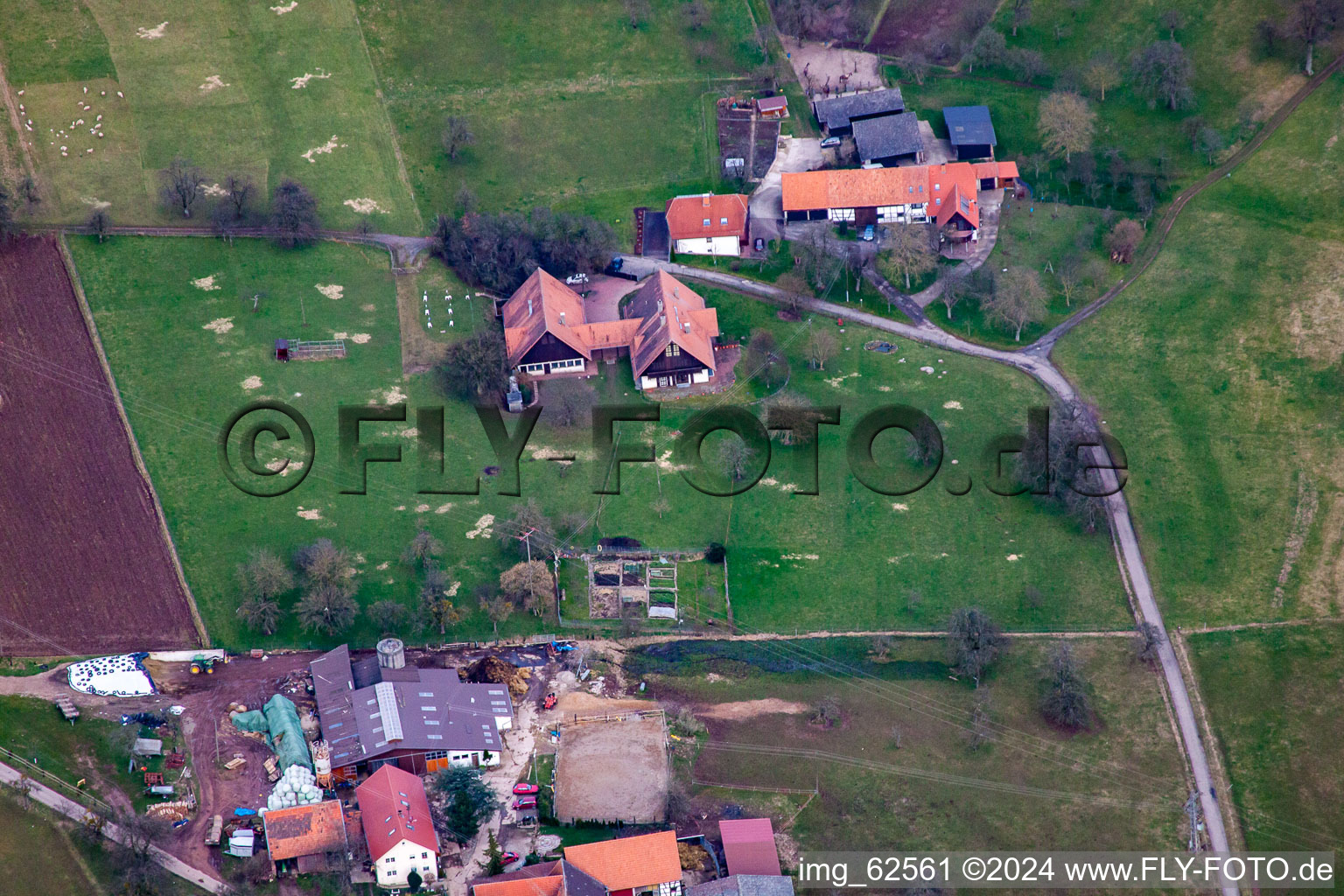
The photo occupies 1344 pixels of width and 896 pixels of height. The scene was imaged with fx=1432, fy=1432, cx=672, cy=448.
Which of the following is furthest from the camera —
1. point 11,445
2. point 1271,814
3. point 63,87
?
point 63,87

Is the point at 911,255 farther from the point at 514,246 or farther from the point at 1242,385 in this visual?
the point at 514,246

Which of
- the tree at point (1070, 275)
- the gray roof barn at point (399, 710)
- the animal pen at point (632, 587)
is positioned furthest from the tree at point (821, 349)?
the gray roof barn at point (399, 710)

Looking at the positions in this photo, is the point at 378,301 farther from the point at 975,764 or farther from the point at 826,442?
the point at 975,764

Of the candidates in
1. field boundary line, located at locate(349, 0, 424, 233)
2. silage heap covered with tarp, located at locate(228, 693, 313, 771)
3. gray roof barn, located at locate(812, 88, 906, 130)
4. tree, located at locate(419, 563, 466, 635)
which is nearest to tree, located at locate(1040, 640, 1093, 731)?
tree, located at locate(419, 563, 466, 635)

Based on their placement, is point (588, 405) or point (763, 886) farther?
point (588, 405)

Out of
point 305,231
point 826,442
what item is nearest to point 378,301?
point 305,231

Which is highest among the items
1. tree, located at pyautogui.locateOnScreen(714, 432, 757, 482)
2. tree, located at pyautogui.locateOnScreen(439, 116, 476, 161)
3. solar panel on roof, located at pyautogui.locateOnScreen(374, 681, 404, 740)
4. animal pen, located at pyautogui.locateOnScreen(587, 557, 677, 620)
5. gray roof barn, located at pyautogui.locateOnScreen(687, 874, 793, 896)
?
tree, located at pyautogui.locateOnScreen(439, 116, 476, 161)

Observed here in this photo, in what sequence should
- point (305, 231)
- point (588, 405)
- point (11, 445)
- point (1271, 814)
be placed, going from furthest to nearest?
point (305, 231) < point (588, 405) < point (11, 445) < point (1271, 814)

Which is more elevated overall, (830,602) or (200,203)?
(200,203)

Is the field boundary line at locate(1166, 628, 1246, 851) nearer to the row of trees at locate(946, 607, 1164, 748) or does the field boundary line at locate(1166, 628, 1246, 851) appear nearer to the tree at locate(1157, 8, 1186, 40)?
the row of trees at locate(946, 607, 1164, 748)
